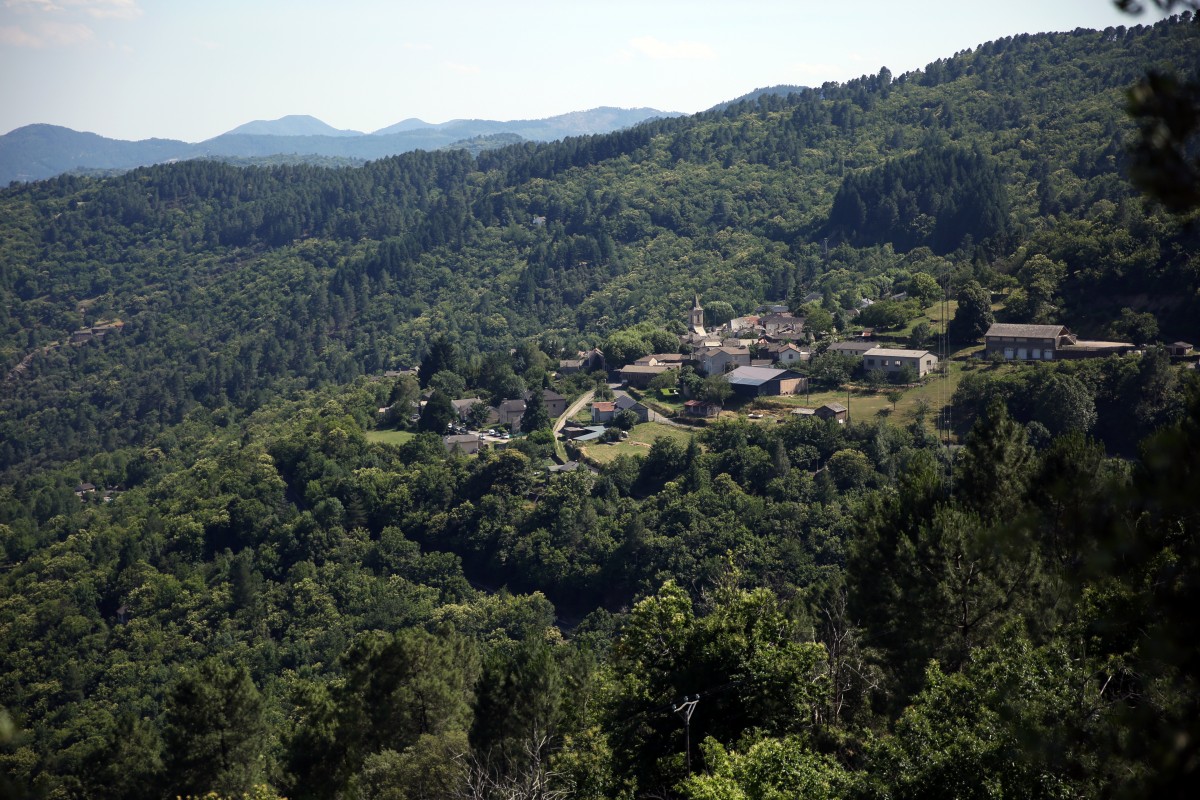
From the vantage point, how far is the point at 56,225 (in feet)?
440

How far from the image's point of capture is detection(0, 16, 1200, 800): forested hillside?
1098 centimetres

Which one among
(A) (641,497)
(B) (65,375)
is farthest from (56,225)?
(A) (641,497)

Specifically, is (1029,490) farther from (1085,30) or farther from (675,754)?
(1085,30)

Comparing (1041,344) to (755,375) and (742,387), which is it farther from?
(742,387)

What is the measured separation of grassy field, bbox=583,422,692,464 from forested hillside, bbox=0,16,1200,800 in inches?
39.1

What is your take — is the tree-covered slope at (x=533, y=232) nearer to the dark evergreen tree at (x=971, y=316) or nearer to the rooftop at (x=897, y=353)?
the dark evergreen tree at (x=971, y=316)

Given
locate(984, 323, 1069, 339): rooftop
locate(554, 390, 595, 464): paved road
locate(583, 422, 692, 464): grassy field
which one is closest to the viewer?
locate(984, 323, 1069, 339): rooftop

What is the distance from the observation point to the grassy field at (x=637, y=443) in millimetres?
44688

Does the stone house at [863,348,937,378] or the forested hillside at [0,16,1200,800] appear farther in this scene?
the stone house at [863,348,937,378]

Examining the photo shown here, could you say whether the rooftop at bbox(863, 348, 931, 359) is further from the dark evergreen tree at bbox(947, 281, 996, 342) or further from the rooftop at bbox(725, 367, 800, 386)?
the rooftop at bbox(725, 367, 800, 386)

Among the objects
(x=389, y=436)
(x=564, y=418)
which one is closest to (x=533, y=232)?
(x=389, y=436)

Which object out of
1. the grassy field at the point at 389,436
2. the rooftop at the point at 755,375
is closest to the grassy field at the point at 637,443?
the rooftop at the point at 755,375

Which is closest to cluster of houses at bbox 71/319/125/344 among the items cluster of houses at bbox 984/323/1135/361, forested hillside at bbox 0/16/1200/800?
forested hillside at bbox 0/16/1200/800

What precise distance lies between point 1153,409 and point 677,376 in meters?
22.0
